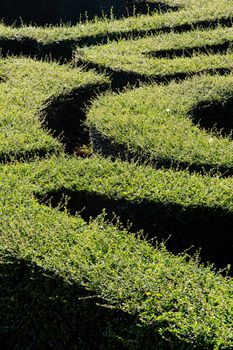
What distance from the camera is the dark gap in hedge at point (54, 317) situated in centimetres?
801

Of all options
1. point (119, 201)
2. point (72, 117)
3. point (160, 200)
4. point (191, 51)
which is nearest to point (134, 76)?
point (72, 117)

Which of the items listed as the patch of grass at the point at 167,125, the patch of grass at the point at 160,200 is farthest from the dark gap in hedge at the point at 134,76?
the patch of grass at the point at 160,200

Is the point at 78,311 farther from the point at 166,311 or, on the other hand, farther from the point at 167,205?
the point at 167,205

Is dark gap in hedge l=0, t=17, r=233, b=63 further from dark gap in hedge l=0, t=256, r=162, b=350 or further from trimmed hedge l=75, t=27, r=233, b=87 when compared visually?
dark gap in hedge l=0, t=256, r=162, b=350

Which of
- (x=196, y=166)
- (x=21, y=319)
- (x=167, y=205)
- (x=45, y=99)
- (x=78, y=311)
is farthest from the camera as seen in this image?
(x=45, y=99)

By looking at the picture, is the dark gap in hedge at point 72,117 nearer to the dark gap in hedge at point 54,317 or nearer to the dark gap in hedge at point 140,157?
the dark gap in hedge at point 140,157

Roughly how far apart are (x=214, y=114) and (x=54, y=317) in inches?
257

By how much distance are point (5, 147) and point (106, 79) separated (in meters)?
4.59

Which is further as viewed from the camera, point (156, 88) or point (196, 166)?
point (156, 88)

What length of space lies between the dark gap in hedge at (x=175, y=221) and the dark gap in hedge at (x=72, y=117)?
14.3ft

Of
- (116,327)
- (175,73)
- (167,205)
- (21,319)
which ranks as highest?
(175,73)

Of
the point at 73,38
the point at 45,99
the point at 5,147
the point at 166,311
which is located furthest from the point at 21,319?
the point at 73,38

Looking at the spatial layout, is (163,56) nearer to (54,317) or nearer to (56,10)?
(56,10)

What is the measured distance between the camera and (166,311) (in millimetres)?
7645
